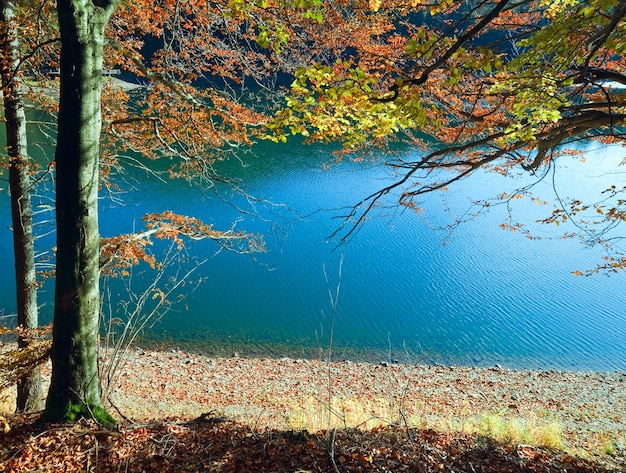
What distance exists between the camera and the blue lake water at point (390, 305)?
10.4m

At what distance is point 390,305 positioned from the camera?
1157 cm

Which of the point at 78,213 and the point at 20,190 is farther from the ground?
the point at 20,190

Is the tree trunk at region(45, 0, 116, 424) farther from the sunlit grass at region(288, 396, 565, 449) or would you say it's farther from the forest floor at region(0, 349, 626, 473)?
the sunlit grass at region(288, 396, 565, 449)

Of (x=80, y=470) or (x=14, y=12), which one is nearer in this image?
(x=80, y=470)

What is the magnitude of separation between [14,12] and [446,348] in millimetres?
10529

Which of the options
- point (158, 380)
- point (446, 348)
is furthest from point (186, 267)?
point (446, 348)

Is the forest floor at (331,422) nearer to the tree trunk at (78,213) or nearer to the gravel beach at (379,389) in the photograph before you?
the gravel beach at (379,389)

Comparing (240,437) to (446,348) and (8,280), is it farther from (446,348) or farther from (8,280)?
(8,280)

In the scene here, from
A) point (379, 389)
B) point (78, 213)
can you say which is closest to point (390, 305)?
point (379, 389)

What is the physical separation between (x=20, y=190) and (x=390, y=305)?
931cm

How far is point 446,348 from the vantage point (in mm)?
10578

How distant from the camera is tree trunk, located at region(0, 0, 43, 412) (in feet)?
12.7

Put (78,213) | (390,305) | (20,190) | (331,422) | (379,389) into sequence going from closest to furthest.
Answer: (78,213), (20,190), (331,422), (379,389), (390,305)

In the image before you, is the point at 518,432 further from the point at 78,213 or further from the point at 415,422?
the point at 78,213
